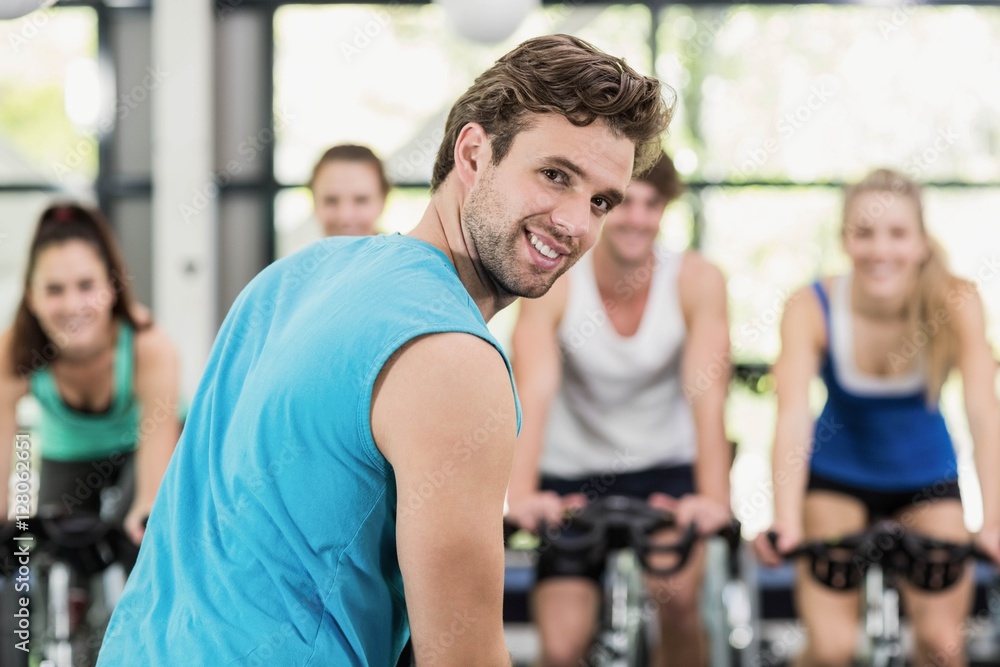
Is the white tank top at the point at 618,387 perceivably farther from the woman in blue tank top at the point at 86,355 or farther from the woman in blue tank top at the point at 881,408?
the woman in blue tank top at the point at 86,355

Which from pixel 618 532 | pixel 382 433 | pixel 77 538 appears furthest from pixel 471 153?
pixel 77 538

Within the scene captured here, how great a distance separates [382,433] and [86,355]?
216 centimetres

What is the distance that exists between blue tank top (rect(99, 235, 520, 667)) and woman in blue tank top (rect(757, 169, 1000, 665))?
177 centimetres

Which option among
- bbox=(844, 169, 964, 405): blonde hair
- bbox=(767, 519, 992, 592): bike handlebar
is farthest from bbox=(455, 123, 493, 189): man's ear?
bbox=(844, 169, 964, 405): blonde hair

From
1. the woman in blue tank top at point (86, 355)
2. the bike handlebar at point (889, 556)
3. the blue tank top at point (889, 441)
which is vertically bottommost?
the bike handlebar at point (889, 556)

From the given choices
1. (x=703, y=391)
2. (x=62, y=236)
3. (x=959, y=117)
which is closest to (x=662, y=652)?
(x=703, y=391)

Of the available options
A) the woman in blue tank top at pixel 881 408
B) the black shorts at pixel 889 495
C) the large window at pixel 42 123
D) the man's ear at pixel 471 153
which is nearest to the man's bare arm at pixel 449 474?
the man's ear at pixel 471 153

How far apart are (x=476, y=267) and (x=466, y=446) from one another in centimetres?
26

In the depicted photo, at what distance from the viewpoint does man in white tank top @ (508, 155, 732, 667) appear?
2.61 meters

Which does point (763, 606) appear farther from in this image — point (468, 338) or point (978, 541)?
point (468, 338)

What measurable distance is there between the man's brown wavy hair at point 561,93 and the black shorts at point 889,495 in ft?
6.56

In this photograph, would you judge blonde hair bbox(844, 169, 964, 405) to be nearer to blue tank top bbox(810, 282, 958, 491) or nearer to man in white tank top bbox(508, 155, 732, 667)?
blue tank top bbox(810, 282, 958, 491)

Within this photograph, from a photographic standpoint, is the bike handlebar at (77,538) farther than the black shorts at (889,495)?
No

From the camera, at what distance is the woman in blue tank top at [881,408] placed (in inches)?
103
